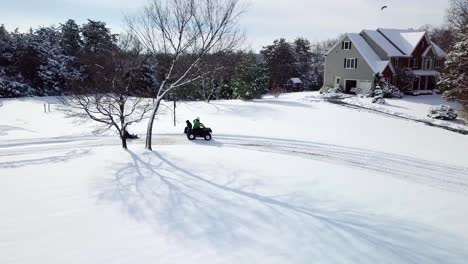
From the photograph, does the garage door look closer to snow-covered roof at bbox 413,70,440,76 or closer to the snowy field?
snow-covered roof at bbox 413,70,440,76

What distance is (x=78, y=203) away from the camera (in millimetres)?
10508

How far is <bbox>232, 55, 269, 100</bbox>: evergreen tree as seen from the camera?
3781cm

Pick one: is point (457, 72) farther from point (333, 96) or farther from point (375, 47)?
point (333, 96)

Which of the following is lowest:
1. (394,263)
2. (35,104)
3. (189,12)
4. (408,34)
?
(394,263)

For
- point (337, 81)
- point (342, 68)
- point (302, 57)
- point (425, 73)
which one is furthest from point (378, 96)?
point (302, 57)

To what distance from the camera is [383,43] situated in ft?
135

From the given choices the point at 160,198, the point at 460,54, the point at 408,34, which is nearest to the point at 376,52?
the point at 408,34

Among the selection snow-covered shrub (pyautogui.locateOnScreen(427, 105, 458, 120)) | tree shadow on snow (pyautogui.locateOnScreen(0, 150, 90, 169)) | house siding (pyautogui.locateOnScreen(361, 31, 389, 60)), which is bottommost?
tree shadow on snow (pyautogui.locateOnScreen(0, 150, 90, 169))

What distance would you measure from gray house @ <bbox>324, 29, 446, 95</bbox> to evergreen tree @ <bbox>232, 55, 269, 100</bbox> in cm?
1016

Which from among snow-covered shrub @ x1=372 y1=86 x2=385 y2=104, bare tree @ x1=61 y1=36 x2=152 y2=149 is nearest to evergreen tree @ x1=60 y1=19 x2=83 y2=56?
bare tree @ x1=61 y1=36 x2=152 y2=149

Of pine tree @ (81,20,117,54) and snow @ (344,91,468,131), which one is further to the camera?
pine tree @ (81,20,117,54)

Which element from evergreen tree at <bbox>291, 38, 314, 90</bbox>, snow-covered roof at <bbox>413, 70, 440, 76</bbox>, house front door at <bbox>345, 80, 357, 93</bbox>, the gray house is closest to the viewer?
the gray house

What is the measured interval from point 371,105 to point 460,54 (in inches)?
332

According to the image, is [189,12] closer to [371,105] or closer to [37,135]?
[37,135]
